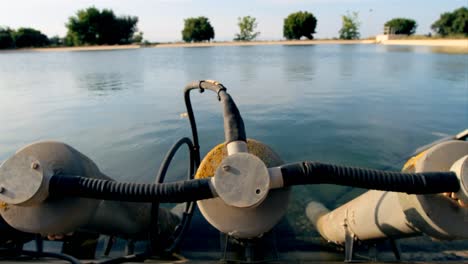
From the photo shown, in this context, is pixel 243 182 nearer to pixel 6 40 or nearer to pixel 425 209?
pixel 425 209

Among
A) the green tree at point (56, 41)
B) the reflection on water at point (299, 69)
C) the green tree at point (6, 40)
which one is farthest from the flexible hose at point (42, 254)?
the green tree at point (56, 41)

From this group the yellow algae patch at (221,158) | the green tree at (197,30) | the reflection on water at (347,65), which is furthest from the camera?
the green tree at (197,30)

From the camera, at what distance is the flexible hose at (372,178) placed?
3.28 feet

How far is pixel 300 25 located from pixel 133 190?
90.4 m

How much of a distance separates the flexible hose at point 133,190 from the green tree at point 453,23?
236 ft

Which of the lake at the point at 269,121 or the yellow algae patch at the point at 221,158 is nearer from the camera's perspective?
the yellow algae patch at the point at 221,158

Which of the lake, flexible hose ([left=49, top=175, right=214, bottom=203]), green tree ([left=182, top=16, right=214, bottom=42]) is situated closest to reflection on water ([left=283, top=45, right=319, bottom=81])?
the lake

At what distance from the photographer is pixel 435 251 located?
2.89 meters

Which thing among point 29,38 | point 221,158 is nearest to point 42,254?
point 221,158

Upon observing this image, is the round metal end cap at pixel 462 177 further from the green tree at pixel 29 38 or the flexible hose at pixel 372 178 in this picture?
the green tree at pixel 29 38

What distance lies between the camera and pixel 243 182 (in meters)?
0.98

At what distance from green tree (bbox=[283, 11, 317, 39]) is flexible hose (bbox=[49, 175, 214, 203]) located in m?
90.0

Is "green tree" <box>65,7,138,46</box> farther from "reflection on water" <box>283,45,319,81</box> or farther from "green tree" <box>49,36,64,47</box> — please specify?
"reflection on water" <box>283,45,319,81</box>

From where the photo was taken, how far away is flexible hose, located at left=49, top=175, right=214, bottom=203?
1.05m
